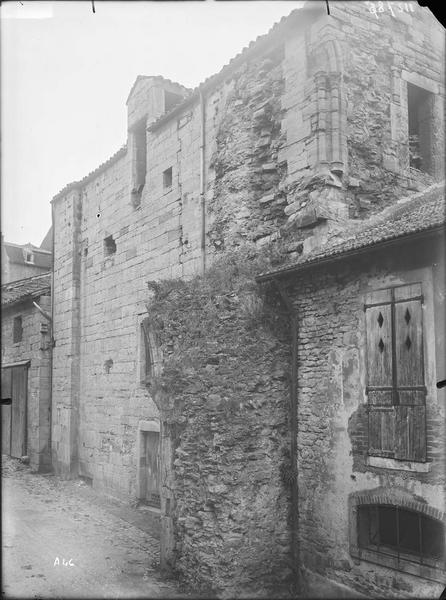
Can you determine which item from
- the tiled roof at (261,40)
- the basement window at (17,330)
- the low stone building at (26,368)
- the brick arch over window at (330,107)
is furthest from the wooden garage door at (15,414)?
the tiled roof at (261,40)

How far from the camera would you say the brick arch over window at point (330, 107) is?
7.87 metres

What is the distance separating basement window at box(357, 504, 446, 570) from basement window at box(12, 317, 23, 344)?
18.4 ft

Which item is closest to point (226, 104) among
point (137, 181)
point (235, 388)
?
point (137, 181)

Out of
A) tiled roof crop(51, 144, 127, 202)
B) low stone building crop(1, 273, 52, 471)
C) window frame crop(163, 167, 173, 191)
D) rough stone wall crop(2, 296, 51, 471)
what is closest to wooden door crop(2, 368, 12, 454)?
low stone building crop(1, 273, 52, 471)

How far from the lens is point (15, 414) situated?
872 cm

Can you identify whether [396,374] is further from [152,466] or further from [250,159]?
[152,466]

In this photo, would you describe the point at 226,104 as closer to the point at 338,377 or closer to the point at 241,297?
the point at 241,297

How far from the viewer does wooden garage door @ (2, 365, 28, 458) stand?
26.3ft

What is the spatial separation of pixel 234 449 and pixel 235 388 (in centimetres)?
76

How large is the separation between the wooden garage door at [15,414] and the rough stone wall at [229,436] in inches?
82.6

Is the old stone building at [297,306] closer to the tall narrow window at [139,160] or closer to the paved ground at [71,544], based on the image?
the paved ground at [71,544]

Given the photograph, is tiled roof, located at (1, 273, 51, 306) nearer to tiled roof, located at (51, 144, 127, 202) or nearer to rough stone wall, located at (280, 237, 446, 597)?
tiled roof, located at (51, 144, 127, 202)

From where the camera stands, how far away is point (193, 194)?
10289 millimetres

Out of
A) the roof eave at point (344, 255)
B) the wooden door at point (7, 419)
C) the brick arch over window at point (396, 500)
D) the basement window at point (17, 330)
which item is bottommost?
the brick arch over window at point (396, 500)
